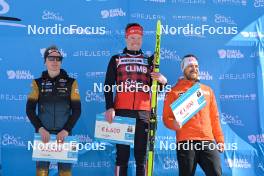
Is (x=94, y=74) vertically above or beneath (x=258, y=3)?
beneath

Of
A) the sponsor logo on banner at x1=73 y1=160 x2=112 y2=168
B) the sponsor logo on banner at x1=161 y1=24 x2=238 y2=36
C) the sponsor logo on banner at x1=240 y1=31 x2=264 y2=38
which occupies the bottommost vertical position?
the sponsor logo on banner at x1=73 y1=160 x2=112 y2=168

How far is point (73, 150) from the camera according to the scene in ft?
13.5

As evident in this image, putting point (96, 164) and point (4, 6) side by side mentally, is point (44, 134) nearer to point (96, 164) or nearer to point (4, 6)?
point (96, 164)

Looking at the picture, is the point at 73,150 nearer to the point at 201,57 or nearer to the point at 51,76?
the point at 51,76

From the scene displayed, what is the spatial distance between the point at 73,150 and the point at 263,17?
2.90 meters

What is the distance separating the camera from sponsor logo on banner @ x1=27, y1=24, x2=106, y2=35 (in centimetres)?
511

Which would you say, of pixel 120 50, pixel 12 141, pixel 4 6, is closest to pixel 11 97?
pixel 12 141

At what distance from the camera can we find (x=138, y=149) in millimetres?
4066

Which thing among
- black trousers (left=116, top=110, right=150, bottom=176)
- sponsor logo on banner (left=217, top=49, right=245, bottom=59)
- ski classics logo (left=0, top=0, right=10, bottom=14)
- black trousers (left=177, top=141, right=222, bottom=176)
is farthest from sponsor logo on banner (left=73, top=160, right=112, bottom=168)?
ski classics logo (left=0, top=0, right=10, bottom=14)

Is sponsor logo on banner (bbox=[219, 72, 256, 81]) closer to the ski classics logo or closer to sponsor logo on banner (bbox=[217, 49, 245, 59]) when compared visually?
sponsor logo on banner (bbox=[217, 49, 245, 59])

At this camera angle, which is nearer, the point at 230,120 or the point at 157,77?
the point at 157,77

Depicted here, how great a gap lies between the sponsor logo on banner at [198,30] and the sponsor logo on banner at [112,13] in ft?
1.83

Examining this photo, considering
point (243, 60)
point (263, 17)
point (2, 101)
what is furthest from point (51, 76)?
point (263, 17)

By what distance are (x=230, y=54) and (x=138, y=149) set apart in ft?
6.26
